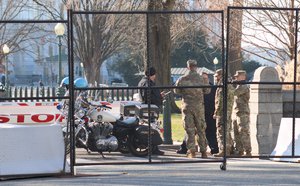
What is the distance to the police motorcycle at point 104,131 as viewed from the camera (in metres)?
13.4

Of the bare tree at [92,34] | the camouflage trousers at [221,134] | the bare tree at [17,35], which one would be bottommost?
the camouflage trousers at [221,134]

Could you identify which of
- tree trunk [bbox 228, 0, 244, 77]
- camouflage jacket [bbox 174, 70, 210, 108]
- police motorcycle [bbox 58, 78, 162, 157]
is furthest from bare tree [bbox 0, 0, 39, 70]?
tree trunk [bbox 228, 0, 244, 77]

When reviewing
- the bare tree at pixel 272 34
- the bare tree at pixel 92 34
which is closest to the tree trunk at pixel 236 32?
the bare tree at pixel 272 34

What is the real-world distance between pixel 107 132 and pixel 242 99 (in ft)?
9.20

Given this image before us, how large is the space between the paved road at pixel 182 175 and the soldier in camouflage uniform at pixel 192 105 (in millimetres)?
1292

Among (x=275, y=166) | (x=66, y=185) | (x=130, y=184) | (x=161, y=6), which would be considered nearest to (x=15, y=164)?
(x=66, y=185)

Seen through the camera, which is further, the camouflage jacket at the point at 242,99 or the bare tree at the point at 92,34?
the bare tree at the point at 92,34

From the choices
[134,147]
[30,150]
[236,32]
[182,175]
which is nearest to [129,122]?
[134,147]

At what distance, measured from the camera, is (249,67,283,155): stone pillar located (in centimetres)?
1428

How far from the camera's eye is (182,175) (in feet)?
34.6

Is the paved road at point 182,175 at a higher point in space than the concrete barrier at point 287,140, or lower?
lower

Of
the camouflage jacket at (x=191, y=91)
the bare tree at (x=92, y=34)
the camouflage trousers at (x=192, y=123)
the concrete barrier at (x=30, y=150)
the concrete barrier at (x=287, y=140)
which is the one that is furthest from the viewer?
the bare tree at (x=92, y=34)

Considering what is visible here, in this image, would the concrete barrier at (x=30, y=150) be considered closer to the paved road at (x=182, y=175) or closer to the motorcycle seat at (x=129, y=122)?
the paved road at (x=182, y=175)

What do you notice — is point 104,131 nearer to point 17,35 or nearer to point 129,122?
point 129,122
